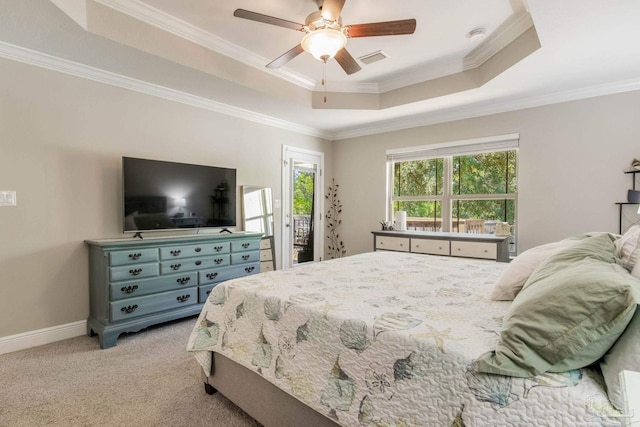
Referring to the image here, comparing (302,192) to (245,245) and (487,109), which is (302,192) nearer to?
(245,245)

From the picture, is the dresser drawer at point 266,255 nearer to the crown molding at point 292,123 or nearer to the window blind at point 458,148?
the crown molding at point 292,123

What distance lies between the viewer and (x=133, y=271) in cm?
279

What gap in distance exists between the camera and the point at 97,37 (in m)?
2.37

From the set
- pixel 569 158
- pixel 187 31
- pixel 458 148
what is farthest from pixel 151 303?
pixel 569 158

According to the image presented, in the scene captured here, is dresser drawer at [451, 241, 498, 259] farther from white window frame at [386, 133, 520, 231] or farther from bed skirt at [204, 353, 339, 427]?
bed skirt at [204, 353, 339, 427]

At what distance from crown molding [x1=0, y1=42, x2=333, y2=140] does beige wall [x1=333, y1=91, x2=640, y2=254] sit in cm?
280

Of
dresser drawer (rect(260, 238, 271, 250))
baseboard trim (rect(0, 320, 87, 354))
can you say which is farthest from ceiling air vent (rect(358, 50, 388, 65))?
baseboard trim (rect(0, 320, 87, 354))

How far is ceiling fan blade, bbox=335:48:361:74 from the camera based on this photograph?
8.27 feet

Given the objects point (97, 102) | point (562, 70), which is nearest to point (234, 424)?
point (97, 102)

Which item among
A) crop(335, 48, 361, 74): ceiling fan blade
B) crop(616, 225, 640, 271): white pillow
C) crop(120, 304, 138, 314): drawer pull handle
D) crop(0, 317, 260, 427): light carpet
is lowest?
crop(0, 317, 260, 427): light carpet

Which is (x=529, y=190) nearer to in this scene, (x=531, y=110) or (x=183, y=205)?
(x=531, y=110)

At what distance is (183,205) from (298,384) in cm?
262

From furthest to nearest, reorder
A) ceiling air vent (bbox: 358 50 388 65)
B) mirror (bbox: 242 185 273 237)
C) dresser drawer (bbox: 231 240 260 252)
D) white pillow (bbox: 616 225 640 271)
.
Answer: mirror (bbox: 242 185 273 237), dresser drawer (bbox: 231 240 260 252), ceiling air vent (bbox: 358 50 388 65), white pillow (bbox: 616 225 640 271)

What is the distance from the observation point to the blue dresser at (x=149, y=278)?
8.77ft
